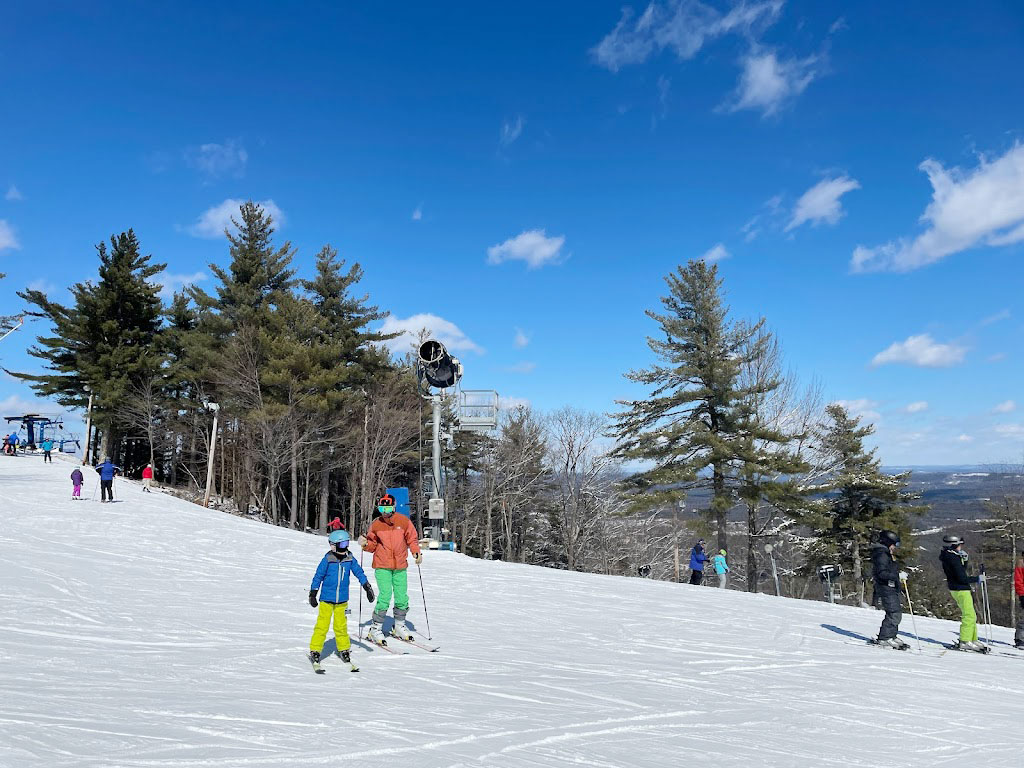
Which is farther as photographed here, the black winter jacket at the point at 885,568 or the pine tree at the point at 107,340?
the pine tree at the point at 107,340

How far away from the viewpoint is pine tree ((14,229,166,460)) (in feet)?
124

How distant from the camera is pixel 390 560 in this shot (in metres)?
8.84

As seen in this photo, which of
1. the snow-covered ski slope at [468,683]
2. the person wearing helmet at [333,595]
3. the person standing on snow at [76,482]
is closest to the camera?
the snow-covered ski slope at [468,683]

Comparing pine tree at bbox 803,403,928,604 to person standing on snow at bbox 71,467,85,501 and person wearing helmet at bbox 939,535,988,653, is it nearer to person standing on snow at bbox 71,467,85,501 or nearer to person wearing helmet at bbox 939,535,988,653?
person wearing helmet at bbox 939,535,988,653

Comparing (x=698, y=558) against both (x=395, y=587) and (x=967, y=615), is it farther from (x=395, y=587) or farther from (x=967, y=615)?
(x=395, y=587)

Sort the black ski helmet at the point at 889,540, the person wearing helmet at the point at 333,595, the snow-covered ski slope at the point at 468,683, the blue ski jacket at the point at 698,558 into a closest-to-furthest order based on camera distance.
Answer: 1. the snow-covered ski slope at the point at 468,683
2. the person wearing helmet at the point at 333,595
3. the black ski helmet at the point at 889,540
4. the blue ski jacket at the point at 698,558

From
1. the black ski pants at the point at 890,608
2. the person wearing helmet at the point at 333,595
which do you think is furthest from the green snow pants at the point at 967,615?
the person wearing helmet at the point at 333,595

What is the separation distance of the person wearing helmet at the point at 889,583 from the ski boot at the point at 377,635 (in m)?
7.61

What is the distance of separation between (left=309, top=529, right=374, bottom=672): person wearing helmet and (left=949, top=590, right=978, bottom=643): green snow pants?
957 cm

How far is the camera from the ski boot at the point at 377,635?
857 cm

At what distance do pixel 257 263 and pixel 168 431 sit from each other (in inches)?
466

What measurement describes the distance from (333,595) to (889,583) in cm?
855

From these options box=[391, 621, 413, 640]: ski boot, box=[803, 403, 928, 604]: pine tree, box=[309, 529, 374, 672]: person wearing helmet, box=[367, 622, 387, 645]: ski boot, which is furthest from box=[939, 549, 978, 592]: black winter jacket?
box=[803, 403, 928, 604]: pine tree

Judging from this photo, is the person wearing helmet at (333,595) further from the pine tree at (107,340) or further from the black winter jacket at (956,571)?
the pine tree at (107,340)
